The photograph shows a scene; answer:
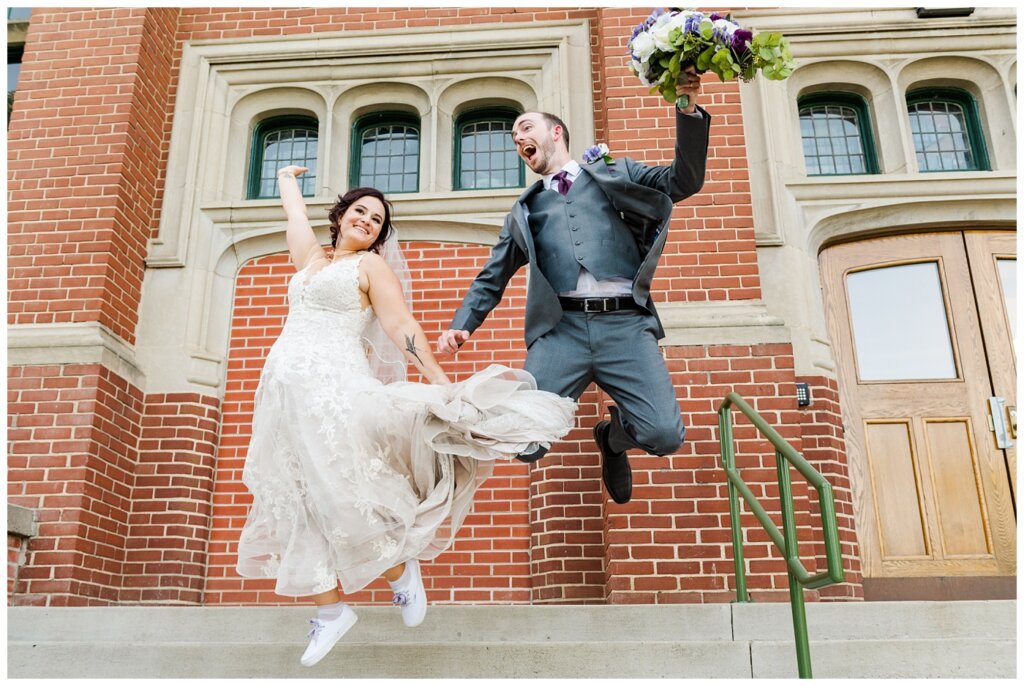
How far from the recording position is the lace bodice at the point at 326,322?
12.3 ft

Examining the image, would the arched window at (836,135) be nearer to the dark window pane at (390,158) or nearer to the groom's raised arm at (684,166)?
the dark window pane at (390,158)

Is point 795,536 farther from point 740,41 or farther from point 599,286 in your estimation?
point 740,41

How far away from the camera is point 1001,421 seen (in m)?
6.12

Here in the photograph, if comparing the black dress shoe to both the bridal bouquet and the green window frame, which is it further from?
the green window frame

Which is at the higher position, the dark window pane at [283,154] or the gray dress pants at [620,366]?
the dark window pane at [283,154]

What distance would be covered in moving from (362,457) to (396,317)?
636 millimetres

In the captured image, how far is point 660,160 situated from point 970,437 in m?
2.85

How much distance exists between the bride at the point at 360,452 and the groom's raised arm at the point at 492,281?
351mm

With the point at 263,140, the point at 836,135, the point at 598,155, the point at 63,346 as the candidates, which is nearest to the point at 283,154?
the point at 263,140

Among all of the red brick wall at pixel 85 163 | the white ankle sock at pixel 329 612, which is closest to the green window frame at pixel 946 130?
the white ankle sock at pixel 329 612

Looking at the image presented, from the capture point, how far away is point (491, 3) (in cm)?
716

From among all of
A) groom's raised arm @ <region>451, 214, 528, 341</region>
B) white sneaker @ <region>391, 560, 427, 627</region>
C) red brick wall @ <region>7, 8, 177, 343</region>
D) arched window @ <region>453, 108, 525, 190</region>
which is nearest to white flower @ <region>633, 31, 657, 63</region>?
groom's raised arm @ <region>451, 214, 528, 341</region>

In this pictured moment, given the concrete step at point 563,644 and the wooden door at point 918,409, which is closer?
the concrete step at point 563,644

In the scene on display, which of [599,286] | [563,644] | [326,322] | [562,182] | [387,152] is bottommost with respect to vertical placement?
[563,644]
